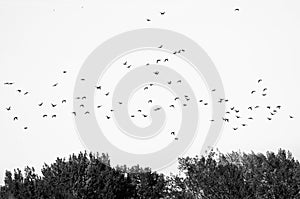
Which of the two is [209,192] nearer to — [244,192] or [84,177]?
[244,192]

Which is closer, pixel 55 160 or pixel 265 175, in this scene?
pixel 55 160

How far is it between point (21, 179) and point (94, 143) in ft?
37.1

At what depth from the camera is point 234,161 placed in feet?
253

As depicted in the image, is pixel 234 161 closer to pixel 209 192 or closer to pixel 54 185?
pixel 209 192

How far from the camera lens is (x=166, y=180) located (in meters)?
73.9

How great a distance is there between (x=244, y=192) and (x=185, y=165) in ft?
51.6

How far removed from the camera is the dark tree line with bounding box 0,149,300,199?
55.0 meters

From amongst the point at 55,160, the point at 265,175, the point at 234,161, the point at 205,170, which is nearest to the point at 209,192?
the point at 205,170

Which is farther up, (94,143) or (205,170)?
(94,143)

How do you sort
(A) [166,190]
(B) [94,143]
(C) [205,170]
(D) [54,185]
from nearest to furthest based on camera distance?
1. (D) [54,185]
2. (B) [94,143]
3. (C) [205,170]
4. (A) [166,190]

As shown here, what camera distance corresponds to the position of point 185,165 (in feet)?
242

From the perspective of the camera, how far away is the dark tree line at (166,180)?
5497cm

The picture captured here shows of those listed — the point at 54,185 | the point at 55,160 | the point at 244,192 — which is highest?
the point at 55,160

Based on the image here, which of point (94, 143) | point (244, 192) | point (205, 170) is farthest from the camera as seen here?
point (205, 170)
